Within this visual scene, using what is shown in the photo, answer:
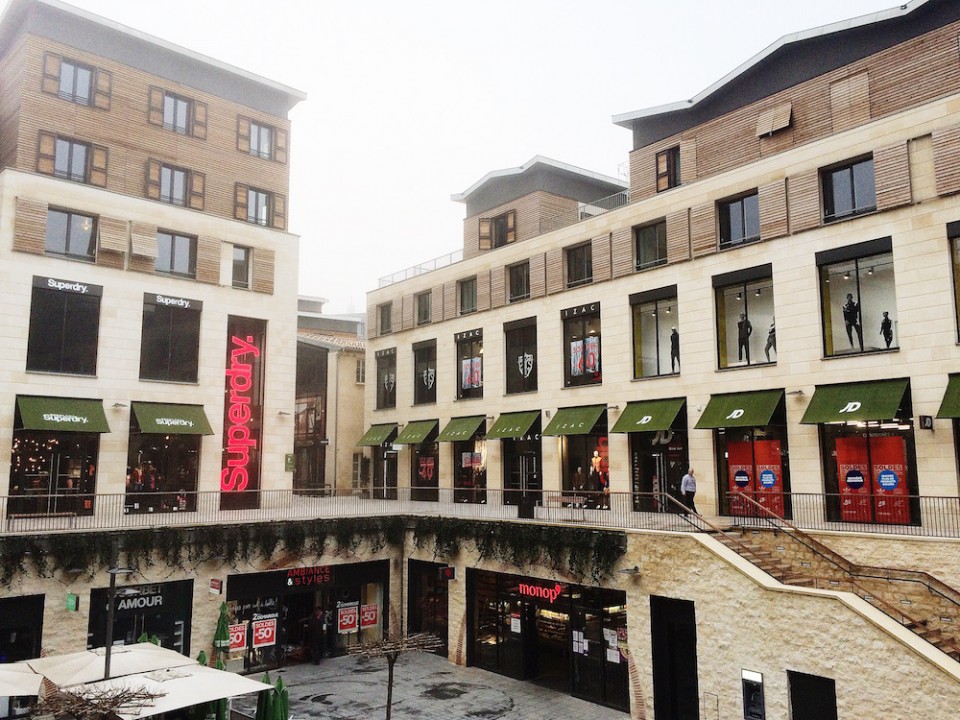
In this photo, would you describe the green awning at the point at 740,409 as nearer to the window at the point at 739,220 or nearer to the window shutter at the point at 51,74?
the window at the point at 739,220

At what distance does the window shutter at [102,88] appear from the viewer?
28.9 metres

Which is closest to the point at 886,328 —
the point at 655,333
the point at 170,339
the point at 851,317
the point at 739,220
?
the point at 851,317

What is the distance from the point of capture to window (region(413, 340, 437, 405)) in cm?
3897

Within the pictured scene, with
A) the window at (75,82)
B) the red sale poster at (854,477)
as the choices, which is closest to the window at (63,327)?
the window at (75,82)

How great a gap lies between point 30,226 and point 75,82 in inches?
233

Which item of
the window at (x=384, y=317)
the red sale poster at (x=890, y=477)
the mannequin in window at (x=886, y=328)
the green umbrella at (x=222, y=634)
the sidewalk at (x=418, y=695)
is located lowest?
the sidewalk at (x=418, y=695)

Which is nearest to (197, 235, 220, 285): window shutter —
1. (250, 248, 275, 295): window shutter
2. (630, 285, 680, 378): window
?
(250, 248, 275, 295): window shutter

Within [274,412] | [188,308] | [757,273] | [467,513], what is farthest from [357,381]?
[757,273]

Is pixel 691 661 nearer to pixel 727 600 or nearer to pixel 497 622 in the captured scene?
pixel 727 600

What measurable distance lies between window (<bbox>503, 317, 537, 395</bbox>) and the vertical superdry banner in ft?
34.7

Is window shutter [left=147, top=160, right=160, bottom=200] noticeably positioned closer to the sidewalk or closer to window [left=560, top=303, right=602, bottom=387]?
window [left=560, top=303, right=602, bottom=387]

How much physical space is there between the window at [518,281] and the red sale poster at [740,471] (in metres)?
11.9

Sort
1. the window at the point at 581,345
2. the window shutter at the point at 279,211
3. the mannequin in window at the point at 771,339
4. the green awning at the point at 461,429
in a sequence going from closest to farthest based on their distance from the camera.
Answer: the mannequin in window at the point at 771,339, the window at the point at 581,345, the window shutter at the point at 279,211, the green awning at the point at 461,429

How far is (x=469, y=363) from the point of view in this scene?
36.8m
